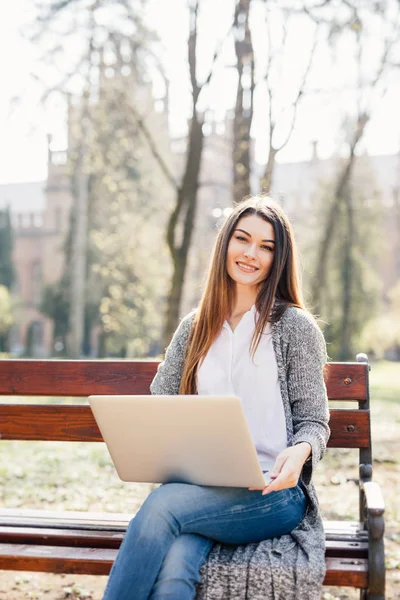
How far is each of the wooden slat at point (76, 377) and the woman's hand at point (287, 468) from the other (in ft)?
2.75

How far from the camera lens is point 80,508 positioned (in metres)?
5.11

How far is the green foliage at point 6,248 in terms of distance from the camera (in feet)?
140

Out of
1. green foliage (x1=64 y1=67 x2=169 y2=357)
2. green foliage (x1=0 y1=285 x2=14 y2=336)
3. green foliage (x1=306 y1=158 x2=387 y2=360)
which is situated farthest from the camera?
green foliage (x1=0 y1=285 x2=14 y2=336)

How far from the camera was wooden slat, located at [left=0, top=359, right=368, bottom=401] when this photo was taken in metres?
3.52

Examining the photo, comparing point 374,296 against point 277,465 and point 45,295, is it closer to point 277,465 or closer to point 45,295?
point 45,295

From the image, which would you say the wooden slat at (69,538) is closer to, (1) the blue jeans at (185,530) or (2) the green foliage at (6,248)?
(1) the blue jeans at (185,530)

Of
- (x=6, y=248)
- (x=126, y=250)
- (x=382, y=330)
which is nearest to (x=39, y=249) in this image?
(x=6, y=248)

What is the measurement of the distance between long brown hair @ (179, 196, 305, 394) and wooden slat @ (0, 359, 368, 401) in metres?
0.43

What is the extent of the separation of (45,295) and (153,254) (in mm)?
13004

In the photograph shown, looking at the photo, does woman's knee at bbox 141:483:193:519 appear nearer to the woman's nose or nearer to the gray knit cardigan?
the gray knit cardigan

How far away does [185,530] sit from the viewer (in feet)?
8.31

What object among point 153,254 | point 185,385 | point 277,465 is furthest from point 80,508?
point 153,254

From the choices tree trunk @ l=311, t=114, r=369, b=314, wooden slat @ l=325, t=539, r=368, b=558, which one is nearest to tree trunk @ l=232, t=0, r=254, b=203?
wooden slat @ l=325, t=539, r=368, b=558

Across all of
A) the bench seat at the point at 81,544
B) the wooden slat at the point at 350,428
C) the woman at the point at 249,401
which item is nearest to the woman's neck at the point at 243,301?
the woman at the point at 249,401
